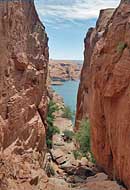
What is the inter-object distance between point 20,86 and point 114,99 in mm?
6434

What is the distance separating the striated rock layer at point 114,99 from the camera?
54.0ft

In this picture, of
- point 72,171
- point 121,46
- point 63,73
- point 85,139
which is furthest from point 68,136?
point 63,73

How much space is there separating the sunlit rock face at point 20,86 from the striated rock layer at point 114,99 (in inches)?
169

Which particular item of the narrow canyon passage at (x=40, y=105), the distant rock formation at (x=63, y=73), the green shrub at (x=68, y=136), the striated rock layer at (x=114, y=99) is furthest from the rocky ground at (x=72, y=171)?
the distant rock formation at (x=63, y=73)

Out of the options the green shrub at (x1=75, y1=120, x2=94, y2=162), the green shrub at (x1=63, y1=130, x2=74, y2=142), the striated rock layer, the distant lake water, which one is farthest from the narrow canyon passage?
the distant lake water

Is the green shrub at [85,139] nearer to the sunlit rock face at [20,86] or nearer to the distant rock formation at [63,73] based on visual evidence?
the sunlit rock face at [20,86]

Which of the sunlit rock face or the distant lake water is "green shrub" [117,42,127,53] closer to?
the sunlit rock face

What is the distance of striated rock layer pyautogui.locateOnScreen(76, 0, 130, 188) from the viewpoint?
16.4 m

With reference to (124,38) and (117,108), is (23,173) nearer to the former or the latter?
(117,108)

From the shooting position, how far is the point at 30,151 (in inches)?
869

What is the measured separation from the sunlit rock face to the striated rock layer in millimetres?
4292

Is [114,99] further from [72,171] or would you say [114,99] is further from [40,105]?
[72,171]

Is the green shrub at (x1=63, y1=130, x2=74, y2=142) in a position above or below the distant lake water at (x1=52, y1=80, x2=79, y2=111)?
below

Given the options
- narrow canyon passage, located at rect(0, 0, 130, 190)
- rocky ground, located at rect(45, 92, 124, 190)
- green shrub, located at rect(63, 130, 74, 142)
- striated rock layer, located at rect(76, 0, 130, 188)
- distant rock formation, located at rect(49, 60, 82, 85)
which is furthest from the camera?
distant rock formation, located at rect(49, 60, 82, 85)
